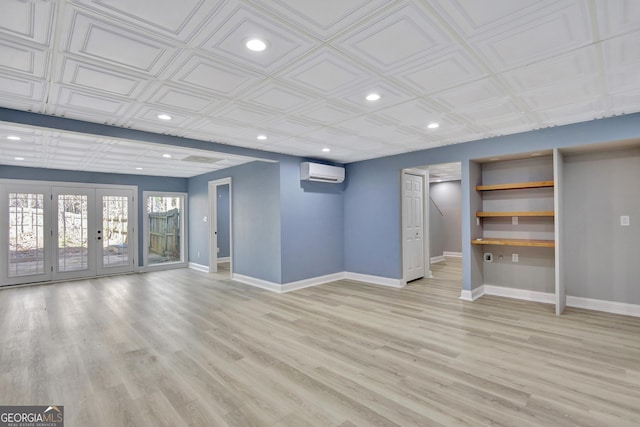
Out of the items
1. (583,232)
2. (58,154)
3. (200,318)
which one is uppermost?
(58,154)

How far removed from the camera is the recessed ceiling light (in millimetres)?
1980

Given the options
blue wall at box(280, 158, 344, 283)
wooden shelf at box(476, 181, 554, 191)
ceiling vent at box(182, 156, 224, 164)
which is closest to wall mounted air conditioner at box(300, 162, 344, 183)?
blue wall at box(280, 158, 344, 283)

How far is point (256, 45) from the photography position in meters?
2.03

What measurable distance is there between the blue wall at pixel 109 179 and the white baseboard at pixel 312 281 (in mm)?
3360

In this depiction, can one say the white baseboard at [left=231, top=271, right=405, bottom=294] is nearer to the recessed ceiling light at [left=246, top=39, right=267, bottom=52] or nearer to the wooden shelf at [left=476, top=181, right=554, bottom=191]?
the wooden shelf at [left=476, top=181, right=554, bottom=191]

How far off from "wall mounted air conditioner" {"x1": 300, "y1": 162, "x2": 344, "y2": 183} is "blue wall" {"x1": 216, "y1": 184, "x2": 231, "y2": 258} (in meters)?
4.59

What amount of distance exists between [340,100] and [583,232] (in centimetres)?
400

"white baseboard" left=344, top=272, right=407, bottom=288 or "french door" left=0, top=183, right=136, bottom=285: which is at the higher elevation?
"french door" left=0, top=183, right=136, bottom=285

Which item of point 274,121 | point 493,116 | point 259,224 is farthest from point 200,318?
point 493,116

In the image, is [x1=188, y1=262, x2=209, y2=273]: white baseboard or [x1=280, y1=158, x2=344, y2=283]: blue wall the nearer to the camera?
[x1=280, y1=158, x2=344, y2=283]: blue wall

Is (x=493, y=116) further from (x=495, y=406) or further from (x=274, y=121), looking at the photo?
(x=495, y=406)

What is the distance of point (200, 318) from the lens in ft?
13.7

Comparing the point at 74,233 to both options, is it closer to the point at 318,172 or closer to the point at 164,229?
the point at 164,229

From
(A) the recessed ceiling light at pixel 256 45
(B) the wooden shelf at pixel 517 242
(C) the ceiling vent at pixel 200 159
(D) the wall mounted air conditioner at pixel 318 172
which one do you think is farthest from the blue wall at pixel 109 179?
(B) the wooden shelf at pixel 517 242
